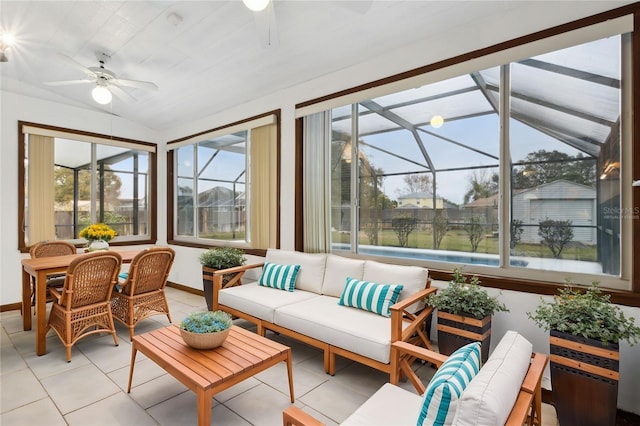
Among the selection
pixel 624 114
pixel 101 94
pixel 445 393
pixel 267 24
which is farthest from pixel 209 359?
pixel 624 114

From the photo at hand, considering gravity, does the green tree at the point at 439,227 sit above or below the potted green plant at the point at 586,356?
above

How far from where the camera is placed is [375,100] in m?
3.53

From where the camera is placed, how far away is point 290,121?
163 inches

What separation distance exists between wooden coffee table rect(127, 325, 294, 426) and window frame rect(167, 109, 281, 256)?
6.72ft

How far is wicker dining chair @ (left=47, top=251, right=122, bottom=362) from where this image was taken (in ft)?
9.63

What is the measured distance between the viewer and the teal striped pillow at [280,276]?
355cm

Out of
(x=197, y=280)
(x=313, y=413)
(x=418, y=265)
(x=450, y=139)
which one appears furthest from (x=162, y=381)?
(x=450, y=139)

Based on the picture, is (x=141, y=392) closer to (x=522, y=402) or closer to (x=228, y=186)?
(x=522, y=402)

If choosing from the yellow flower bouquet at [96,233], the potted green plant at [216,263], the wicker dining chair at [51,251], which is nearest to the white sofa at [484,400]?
the potted green plant at [216,263]

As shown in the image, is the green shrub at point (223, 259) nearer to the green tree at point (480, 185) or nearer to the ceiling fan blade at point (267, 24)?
the ceiling fan blade at point (267, 24)

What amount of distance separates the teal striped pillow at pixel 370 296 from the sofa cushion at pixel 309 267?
0.50 m

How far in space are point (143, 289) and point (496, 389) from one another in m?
3.61

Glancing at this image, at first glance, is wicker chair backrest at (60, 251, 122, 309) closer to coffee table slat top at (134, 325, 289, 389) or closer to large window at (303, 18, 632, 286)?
coffee table slat top at (134, 325, 289, 389)

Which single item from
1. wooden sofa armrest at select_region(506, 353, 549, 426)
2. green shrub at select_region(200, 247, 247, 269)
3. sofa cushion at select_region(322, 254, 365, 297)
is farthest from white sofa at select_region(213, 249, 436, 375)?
wooden sofa armrest at select_region(506, 353, 549, 426)
